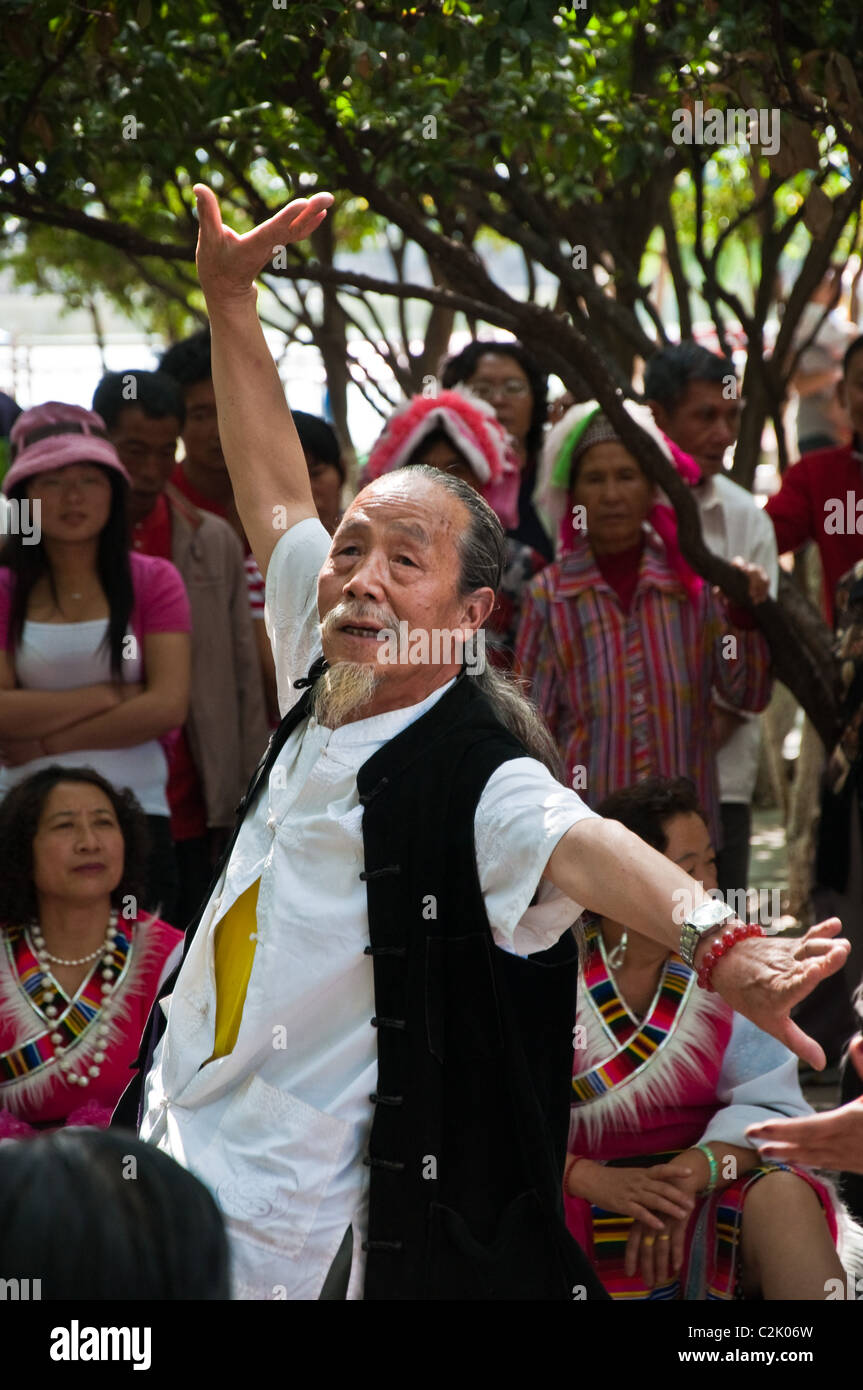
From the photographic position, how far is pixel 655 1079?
362 cm

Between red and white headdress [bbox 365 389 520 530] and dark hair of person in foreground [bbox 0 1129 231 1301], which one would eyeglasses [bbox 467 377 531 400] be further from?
dark hair of person in foreground [bbox 0 1129 231 1301]

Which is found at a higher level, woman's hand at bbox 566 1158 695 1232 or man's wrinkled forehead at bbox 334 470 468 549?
man's wrinkled forehead at bbox 334 470 468 549

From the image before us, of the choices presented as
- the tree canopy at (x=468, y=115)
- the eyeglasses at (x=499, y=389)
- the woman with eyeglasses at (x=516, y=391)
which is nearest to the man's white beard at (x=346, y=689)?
the tree canopy at (x=468, y=115)

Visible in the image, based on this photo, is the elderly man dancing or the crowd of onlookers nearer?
the elderly man dancing

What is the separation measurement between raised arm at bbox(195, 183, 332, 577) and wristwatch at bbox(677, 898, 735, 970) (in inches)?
46.2

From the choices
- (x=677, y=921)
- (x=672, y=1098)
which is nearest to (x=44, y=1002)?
(x=672, y=1098)

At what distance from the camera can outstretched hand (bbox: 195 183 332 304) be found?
2.98 m

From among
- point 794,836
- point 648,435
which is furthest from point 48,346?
point 648,435

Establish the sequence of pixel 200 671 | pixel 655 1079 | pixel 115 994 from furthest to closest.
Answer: pixel 200 671, pixel 115 994, pixel 655 1079

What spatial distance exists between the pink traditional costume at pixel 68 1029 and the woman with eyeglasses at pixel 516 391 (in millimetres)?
2109

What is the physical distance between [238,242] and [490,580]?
0.74 metres

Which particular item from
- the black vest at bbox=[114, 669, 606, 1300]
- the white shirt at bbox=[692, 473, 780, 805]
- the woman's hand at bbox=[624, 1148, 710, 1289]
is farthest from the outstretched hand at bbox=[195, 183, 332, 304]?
the white shirt at bbox=[692, 473, 780, 805]

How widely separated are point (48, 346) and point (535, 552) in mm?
13127
